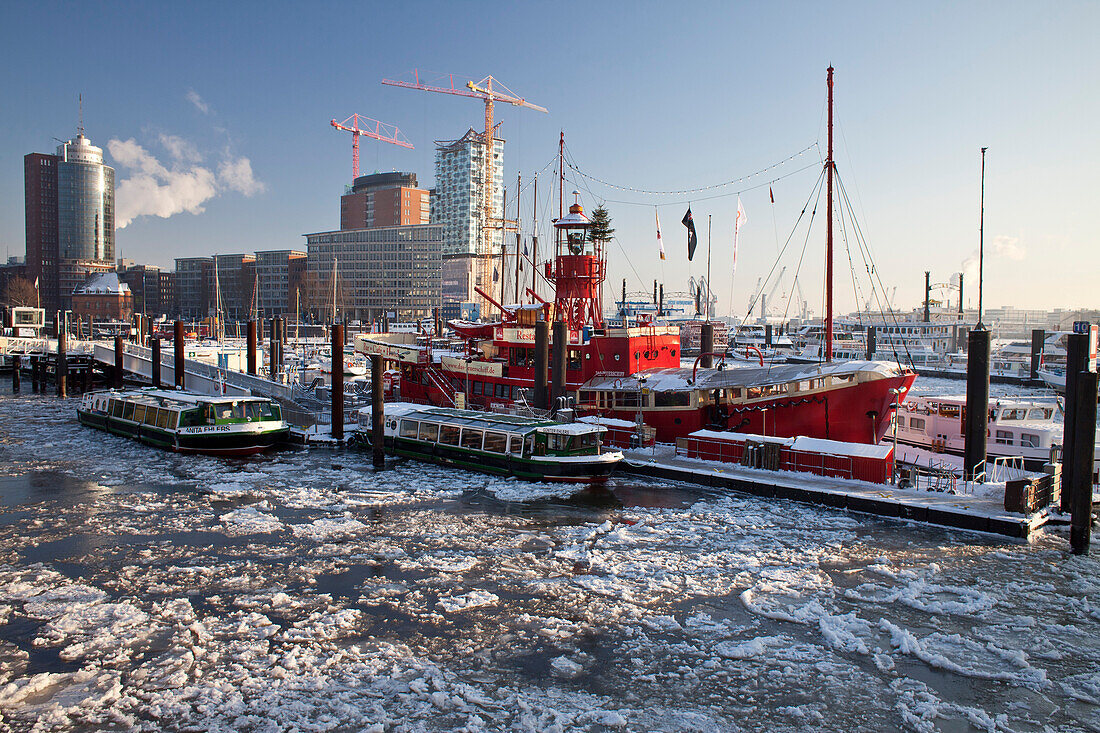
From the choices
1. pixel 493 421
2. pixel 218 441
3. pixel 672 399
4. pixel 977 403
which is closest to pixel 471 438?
pixel 493 421

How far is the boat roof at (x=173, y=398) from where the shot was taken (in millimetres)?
33281

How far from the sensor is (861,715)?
11.5 metres

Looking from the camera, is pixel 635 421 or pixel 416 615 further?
pixel 635 421

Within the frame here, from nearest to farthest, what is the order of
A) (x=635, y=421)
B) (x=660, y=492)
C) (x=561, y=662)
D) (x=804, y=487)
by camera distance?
(x=561, y=662) → (x=804, y=487) → (x=660, y=492) → (x=635, y=421)

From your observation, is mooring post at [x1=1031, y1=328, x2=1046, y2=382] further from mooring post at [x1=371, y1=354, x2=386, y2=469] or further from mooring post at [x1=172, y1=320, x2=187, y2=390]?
mooring post at [x1=172, y1=320, x2=187, y2=390]

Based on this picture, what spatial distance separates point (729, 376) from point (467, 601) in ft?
64.9

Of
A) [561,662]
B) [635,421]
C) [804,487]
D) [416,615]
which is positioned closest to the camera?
[561,662]

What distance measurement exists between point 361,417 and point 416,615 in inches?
817

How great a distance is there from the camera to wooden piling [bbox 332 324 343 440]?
34719 millimetres

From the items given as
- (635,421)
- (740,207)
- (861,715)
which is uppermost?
(740,207)

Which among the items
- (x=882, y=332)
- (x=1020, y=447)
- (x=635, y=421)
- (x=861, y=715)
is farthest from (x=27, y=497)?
(x=882, y=332)

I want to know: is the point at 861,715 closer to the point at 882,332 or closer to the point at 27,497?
the point at 27,497

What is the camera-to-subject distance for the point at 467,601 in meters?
15.7

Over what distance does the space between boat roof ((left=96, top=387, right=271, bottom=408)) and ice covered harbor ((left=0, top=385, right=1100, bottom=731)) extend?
9.43m
